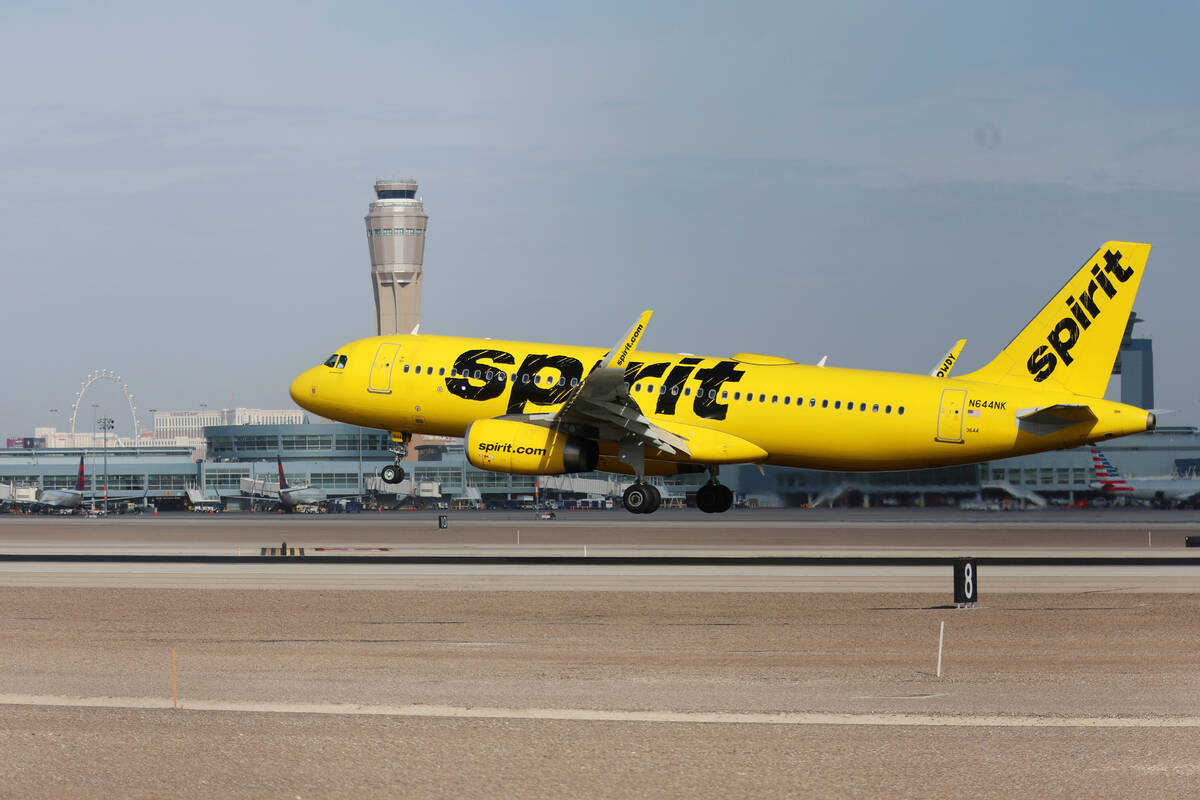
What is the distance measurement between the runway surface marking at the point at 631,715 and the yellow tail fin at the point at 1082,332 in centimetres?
3230

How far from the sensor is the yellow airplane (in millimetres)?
52312

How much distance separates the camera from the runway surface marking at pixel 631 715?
22.3m

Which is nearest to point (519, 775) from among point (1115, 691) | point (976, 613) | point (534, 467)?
point (1115, 691)

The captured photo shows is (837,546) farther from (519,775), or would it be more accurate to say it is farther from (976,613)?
(519,775)

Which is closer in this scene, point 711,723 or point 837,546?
point 711,723

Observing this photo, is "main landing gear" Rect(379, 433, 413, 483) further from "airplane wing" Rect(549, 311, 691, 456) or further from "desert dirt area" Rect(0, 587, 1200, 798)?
"desert dirt area" Rect(0, 587, 1200, 798)

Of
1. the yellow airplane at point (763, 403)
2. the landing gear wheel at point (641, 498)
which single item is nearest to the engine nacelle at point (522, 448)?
the yellow airplane at point (763, 403)

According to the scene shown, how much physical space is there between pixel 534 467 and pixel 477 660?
25.6 metres

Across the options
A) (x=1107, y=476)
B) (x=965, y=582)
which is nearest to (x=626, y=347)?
(x=965, y=582)

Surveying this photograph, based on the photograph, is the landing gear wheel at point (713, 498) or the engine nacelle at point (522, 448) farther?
the landing gear wheel at point (713, 498)

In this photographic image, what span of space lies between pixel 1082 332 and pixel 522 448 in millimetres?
20729

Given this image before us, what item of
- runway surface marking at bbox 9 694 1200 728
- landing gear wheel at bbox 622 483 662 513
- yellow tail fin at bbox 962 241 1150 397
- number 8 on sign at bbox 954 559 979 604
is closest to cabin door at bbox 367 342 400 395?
landing gear wheel at bbox 622 483 662 513

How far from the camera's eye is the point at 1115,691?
2520cm

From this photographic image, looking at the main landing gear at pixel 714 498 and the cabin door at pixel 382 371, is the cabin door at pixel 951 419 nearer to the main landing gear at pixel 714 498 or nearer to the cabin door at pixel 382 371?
the main landing gear at pixel 714 498
